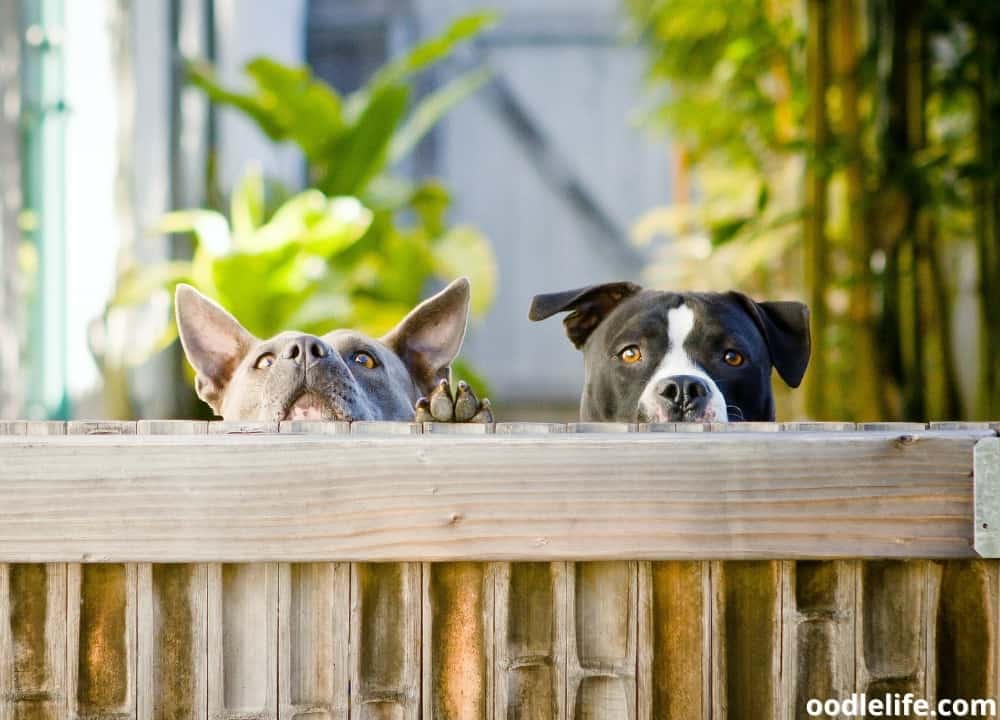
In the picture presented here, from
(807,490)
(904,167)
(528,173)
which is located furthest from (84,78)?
(528,173)

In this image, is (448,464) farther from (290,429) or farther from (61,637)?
(61,637)

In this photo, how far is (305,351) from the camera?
264cm

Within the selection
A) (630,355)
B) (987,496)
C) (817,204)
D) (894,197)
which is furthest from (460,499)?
(817,204)

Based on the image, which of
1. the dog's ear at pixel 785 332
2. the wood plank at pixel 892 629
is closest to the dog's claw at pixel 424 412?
the wood plank at pixel 892 629

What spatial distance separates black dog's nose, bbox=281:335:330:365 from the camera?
2.64 m

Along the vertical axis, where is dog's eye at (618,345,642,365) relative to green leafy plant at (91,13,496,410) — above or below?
below

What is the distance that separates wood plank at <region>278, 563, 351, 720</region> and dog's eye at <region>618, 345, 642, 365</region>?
1517 millimetres

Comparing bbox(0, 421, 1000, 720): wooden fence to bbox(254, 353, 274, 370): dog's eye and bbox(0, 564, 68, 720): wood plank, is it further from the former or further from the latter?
bbox(254, 353, 274, 370): dog's eye

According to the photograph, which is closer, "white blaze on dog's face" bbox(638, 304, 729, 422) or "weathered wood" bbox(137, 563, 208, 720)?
"weathered wood" bbox(137, 563, 208, 720)

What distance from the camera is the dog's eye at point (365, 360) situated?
2.90 meters

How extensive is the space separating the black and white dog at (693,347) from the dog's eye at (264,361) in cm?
62

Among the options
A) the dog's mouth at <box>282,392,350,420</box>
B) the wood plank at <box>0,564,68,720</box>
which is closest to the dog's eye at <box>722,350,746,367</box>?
the dog's mouth at <box>282,392,350,420</box>

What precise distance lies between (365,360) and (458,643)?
137 cm

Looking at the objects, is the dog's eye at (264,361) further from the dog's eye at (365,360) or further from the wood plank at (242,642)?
the wood plank at (242,642)
